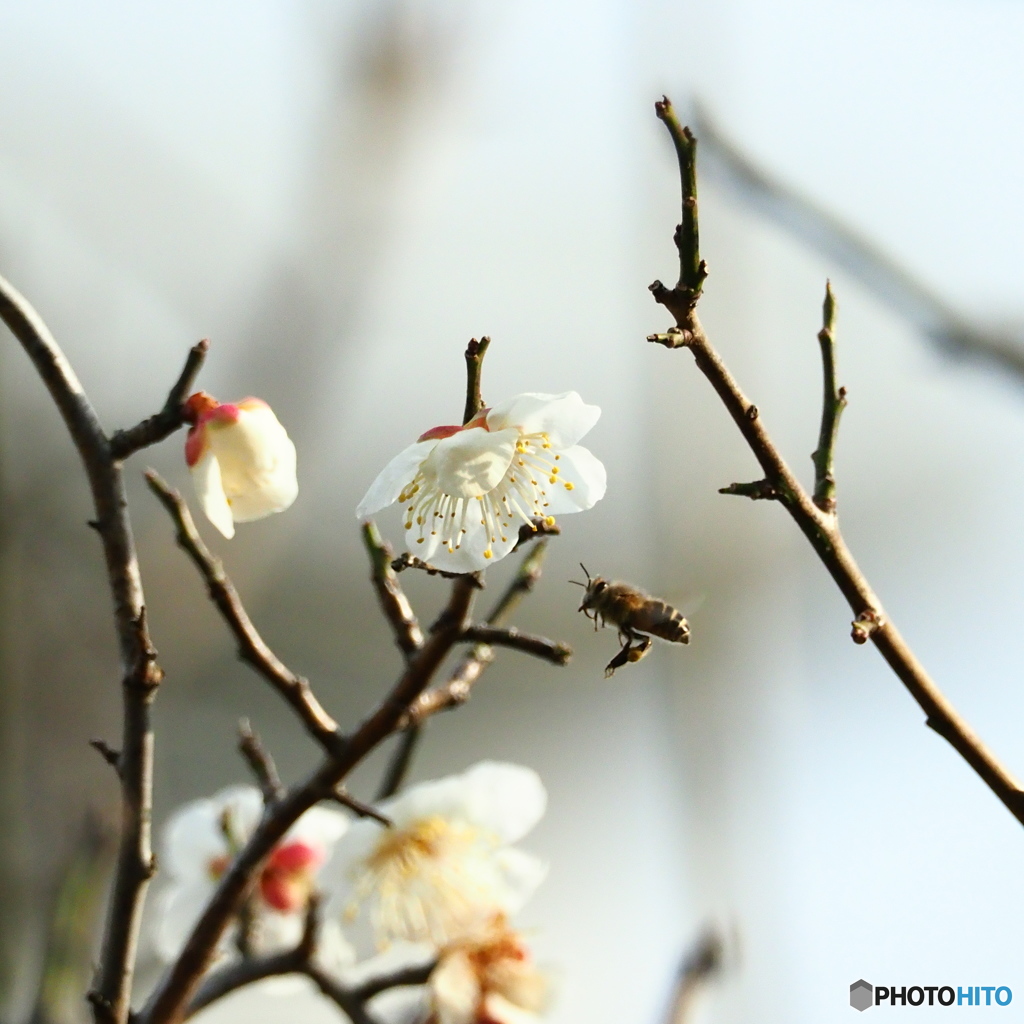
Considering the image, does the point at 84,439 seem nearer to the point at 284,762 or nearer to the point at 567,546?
the point at 567,546

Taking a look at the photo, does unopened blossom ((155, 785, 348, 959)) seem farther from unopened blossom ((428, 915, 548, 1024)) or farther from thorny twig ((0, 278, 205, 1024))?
thorny twig ((0, 278, 205, 1024))

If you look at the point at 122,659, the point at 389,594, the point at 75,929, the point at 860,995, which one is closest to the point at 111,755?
the point at 122,659

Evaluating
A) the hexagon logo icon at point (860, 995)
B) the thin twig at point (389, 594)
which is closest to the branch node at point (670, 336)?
the thin twig at point (389, 594)

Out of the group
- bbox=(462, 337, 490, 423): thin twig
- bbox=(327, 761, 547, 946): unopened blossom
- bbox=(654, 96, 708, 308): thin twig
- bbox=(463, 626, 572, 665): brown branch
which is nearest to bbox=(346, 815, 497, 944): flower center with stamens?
bbox=(327, 761, 547, 946): unopened blossom

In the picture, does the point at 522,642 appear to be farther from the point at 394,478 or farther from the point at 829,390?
the point at 829,390

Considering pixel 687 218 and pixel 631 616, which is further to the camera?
pixel 631 616

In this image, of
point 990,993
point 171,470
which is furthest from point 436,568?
point 171,470
